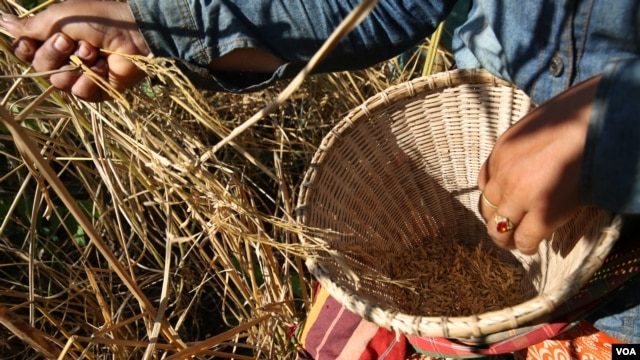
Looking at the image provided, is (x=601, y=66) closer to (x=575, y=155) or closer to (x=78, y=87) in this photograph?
(x=575, y=155)

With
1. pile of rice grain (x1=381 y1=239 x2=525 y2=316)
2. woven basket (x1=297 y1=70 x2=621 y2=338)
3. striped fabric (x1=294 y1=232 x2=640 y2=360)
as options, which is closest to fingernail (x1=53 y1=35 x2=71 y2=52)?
woven basket (x1=297 y1=70 x2=621 y2=338)

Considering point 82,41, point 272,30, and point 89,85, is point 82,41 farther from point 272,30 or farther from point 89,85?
point 272,30

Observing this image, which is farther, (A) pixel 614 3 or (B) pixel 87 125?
(B) pixel 87 125

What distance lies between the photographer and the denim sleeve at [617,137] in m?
0.57

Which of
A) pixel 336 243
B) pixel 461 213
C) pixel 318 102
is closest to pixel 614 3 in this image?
pixel 336 243

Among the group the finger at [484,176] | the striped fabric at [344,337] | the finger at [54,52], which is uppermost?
the finger at [54,52]

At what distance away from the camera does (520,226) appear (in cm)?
69

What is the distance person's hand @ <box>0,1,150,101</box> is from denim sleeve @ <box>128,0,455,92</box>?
4 centimetres

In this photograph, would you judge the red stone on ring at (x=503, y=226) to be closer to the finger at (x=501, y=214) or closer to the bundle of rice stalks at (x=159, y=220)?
the finger at (x=501, y=214)

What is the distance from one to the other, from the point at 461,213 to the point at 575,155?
0.59 m

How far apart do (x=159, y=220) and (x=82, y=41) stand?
0.61m

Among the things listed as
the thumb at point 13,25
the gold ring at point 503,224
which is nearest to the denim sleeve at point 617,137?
the gold ring at point 503,224

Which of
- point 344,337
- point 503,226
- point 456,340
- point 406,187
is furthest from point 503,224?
point 406,187

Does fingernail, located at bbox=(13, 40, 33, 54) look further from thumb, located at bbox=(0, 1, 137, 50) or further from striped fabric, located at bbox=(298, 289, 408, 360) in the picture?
striped fabric, located at bbox=(298, 289, 408, 360)
